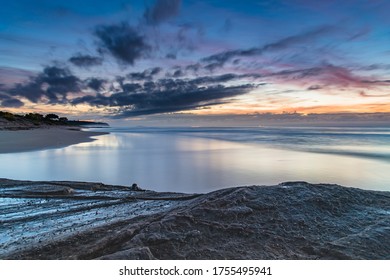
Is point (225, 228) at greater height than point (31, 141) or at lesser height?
greater

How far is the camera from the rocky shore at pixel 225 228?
5.49ft

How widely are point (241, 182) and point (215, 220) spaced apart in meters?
3.65

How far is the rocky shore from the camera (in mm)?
1675

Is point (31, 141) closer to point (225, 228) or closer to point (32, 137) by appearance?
point (32, 137)

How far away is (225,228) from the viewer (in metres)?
A: 1.86

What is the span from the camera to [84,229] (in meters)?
2.03

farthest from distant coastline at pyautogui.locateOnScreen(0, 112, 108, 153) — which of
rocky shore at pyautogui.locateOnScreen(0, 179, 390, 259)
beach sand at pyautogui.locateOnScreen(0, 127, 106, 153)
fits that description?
rocky shore at pyautogui.locateOnScreen(0, 179, 390, 259)

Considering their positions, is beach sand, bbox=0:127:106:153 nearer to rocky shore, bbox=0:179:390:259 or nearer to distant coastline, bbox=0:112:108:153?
distant coastline, bbox=0:112:108:153

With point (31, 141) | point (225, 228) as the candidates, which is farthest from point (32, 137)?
point (225, 228)

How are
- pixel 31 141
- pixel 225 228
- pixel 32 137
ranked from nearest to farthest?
pixel 225 228
pixel 31 141
pixel 32 137

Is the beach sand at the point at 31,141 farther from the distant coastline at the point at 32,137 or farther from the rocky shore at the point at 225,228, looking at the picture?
the rocky shore at the point at 225,228
